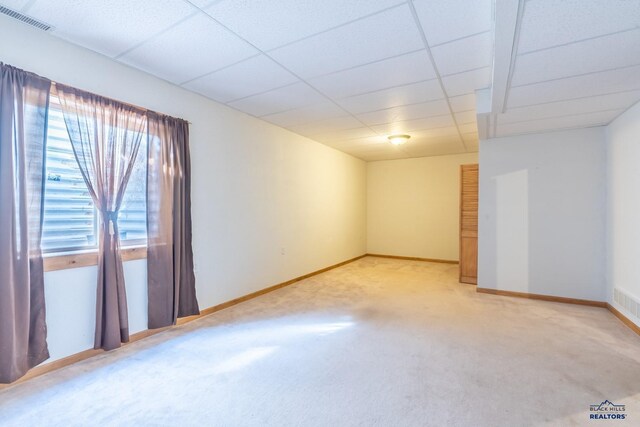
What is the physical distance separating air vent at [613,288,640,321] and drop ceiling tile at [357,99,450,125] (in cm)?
291

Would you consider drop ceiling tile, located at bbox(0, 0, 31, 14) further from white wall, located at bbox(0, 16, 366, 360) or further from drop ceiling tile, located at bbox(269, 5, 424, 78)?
drop ceiling tile, located at bbox(269, 5, 424, 78)

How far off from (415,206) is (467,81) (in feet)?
15.0

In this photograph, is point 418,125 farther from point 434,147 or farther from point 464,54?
point 464,54

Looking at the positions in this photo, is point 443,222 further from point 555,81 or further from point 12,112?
point 12,112

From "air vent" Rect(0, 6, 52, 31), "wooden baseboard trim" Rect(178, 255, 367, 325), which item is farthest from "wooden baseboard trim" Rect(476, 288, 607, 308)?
"air vent" Rect(0, 6, 52, 31)

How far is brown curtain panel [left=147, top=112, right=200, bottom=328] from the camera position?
2.92m

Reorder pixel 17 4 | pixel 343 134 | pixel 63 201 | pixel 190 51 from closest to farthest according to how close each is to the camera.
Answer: pixel 17 4
pixel 63 201
pixel 190 51
pixel 343 134

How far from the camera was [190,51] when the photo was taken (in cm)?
248

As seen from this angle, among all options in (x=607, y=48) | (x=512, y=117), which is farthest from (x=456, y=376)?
(x=512, y=117)

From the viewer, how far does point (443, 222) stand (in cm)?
693

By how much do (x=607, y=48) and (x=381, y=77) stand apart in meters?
1.65

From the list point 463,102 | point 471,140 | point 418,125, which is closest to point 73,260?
point 463,102

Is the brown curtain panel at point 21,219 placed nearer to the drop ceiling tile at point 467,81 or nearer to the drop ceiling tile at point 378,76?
the drop ceiling tile at point 378,76

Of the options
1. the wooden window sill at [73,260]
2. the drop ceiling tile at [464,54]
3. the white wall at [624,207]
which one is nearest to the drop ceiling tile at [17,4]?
the wooden window sill at [73,260]
